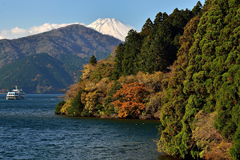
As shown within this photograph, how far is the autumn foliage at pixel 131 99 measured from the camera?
62688 millimetres

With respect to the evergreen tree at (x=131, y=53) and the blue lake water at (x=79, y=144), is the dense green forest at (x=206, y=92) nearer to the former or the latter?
the blue lake water at (x=79, y=144)

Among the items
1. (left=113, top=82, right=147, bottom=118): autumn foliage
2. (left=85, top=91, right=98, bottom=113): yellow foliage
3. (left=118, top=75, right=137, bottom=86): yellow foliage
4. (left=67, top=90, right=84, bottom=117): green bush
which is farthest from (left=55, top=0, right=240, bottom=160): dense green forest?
(left=67, top=90, right=84, bottom=117): green bush

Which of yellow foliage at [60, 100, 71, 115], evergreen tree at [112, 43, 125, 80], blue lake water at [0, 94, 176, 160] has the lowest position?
blue lake water at [0, 94, 176, 160]

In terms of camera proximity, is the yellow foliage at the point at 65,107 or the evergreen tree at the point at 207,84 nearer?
the evergreen tree at the point at 207,84

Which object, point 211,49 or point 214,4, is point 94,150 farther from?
point 214,4

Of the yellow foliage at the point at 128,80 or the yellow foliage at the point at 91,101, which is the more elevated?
the yellow foliage at the point at 128,80

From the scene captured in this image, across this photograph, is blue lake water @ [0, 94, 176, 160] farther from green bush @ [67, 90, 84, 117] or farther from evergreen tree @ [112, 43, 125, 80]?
evergreen tree @ [112, 43, 125, 80]

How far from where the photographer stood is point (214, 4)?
80.1 ft

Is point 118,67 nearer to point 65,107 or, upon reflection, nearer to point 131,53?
point 131,53

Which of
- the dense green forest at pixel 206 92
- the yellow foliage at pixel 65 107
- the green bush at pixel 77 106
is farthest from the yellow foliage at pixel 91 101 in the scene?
the dense green forest at pixel 206 92

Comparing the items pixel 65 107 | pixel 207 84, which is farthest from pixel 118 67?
pixel 207 84

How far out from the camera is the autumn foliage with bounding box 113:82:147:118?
2468 inches

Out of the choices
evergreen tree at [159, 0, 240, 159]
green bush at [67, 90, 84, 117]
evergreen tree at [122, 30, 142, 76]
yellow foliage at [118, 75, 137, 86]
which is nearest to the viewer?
evergreen tree at [159, 0, 240, 159]

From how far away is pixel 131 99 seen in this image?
6444 cm
